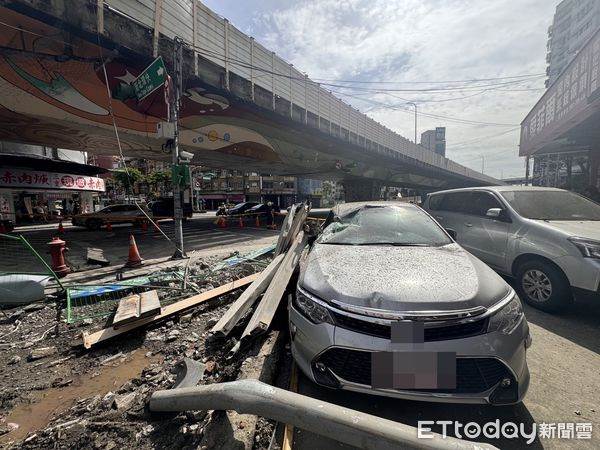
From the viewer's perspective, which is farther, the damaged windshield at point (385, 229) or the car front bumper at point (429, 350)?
the damaged windshield at point (385, 229)

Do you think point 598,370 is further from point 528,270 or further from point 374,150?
point 374,150

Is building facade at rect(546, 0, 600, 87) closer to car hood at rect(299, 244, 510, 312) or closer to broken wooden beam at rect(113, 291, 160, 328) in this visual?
car hood at rect(299, 244, 510, 312)

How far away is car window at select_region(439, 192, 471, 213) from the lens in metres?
5.81

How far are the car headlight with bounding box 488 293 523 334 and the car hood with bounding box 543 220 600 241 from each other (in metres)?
2.38

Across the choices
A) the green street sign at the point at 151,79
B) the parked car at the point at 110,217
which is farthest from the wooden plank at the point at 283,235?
the parked car at the point at 110,217

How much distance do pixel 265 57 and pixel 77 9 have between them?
734cm

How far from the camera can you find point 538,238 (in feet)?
13.1

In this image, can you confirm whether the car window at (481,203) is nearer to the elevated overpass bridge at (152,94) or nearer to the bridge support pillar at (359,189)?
the elevated overpass bridge at (152,94)

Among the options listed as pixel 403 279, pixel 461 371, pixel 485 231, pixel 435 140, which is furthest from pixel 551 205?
pixel 435 140

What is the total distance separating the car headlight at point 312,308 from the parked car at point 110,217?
17.5 meters

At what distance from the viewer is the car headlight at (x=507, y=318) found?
1.94 meters

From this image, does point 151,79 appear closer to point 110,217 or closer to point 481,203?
point 481,203

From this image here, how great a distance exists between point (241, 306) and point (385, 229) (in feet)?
6.32

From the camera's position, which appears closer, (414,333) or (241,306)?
(414,333)
